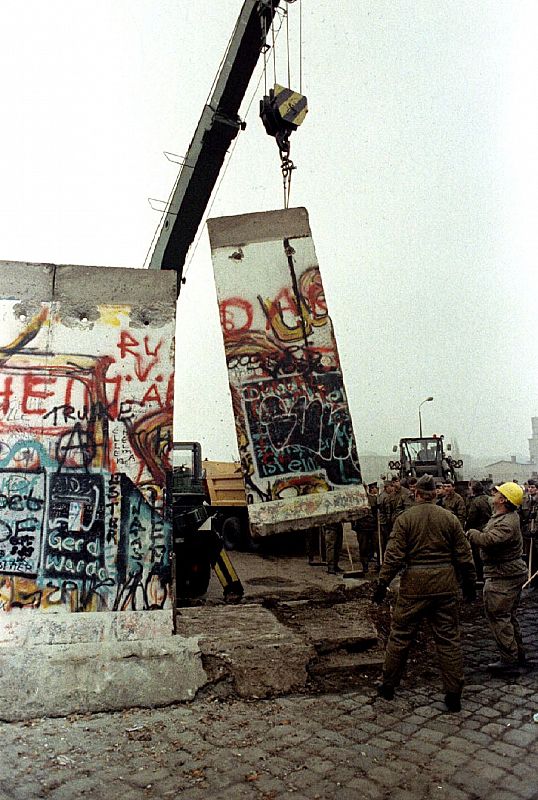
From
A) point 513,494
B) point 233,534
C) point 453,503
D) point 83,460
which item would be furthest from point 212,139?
point 233,534

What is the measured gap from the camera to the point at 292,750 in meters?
3.73

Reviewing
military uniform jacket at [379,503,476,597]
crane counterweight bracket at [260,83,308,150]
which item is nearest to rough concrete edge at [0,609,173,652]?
military uniform jacket at [379,503,476,597]

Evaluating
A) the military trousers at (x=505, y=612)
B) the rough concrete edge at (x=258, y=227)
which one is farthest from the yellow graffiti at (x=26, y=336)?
the military trousers at (x=505, y=612)

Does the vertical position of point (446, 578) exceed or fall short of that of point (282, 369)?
it falls short

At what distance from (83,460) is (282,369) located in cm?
197

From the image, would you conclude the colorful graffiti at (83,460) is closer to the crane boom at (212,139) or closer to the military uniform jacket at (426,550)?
the military uniform jacket at (426,550)

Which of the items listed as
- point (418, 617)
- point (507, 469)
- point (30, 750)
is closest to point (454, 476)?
point (418, 617)

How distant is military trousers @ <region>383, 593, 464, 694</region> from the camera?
14.8 ft

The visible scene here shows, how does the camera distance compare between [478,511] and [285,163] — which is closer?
A: [285,163]

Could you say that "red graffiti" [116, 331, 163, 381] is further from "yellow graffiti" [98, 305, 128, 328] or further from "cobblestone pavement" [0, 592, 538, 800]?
"cobblestone pavement" [0, 592, 538, 800]

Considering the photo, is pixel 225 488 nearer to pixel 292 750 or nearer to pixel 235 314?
pixel 235 314

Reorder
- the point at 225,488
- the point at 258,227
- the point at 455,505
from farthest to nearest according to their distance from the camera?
the point at 225,488
the point at 455,505
the point at 258,227

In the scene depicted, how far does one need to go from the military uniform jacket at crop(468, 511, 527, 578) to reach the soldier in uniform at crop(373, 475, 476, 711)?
0.71 m

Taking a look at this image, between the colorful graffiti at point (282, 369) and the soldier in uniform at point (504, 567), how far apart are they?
129 cm
